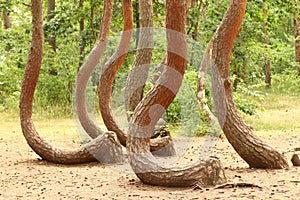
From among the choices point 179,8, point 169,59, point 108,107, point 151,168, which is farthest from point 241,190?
point 108,107

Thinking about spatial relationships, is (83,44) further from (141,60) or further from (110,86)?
(110,86)

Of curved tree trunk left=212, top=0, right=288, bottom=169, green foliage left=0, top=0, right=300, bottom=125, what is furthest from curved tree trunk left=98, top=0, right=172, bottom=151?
green foliage left=0, top=0, right=300, bottom=125

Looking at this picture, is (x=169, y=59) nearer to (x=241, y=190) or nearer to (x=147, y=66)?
(x=241, y=190)

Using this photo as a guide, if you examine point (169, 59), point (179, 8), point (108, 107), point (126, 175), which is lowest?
point (126, 175)

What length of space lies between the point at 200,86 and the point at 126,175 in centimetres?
490

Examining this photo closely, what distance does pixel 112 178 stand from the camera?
8.54m

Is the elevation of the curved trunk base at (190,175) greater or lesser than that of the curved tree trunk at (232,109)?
lesser

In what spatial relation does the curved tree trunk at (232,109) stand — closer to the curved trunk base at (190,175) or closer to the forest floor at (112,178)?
the forest floor at (112,178)

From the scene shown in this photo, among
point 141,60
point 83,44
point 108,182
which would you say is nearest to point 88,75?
point 141,60

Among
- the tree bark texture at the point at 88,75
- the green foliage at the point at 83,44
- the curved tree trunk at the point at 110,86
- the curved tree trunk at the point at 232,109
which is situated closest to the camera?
the curved tree trunk at the point at 232,109

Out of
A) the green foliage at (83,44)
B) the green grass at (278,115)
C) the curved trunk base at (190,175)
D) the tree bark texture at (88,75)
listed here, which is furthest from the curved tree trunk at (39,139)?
the green foliage at (83,44)

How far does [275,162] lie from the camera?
8195mm

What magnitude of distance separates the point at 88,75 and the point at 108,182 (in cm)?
372

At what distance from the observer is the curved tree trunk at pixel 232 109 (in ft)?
27.1
